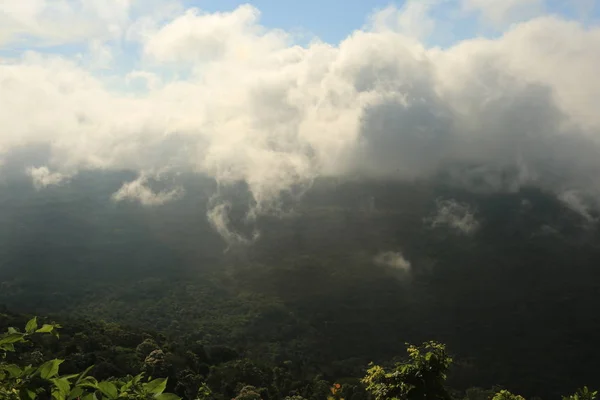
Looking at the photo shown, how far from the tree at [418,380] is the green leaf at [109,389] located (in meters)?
12.2

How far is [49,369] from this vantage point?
282 inches

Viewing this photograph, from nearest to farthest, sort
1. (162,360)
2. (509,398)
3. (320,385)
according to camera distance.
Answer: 1. (509,398)
2. (162,360)
3. (320,385)

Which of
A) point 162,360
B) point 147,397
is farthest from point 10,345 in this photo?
point 162,360

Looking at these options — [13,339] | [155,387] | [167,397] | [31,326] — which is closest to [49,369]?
[13,339]

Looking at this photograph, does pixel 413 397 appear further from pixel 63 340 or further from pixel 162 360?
pixel 63 340

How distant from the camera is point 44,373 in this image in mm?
7070

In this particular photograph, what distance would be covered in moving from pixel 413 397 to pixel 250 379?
184 meters

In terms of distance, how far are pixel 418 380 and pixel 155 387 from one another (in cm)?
1249

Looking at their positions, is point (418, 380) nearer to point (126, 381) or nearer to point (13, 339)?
point (126, 381)

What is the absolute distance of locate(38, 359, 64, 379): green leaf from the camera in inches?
277

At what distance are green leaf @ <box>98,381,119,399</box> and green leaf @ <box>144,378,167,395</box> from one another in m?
0.45

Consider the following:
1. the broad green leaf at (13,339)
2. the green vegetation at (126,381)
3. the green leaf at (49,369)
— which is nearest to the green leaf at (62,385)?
the green vegetation at (126,381)

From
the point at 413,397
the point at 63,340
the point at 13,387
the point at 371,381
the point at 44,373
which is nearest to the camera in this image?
the point at 44,373

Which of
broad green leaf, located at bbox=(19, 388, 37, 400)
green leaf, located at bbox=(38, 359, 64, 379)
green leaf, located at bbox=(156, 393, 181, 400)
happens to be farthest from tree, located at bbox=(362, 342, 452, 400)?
broad green leaf, located at bbox=(19, 388, 37, 400)
